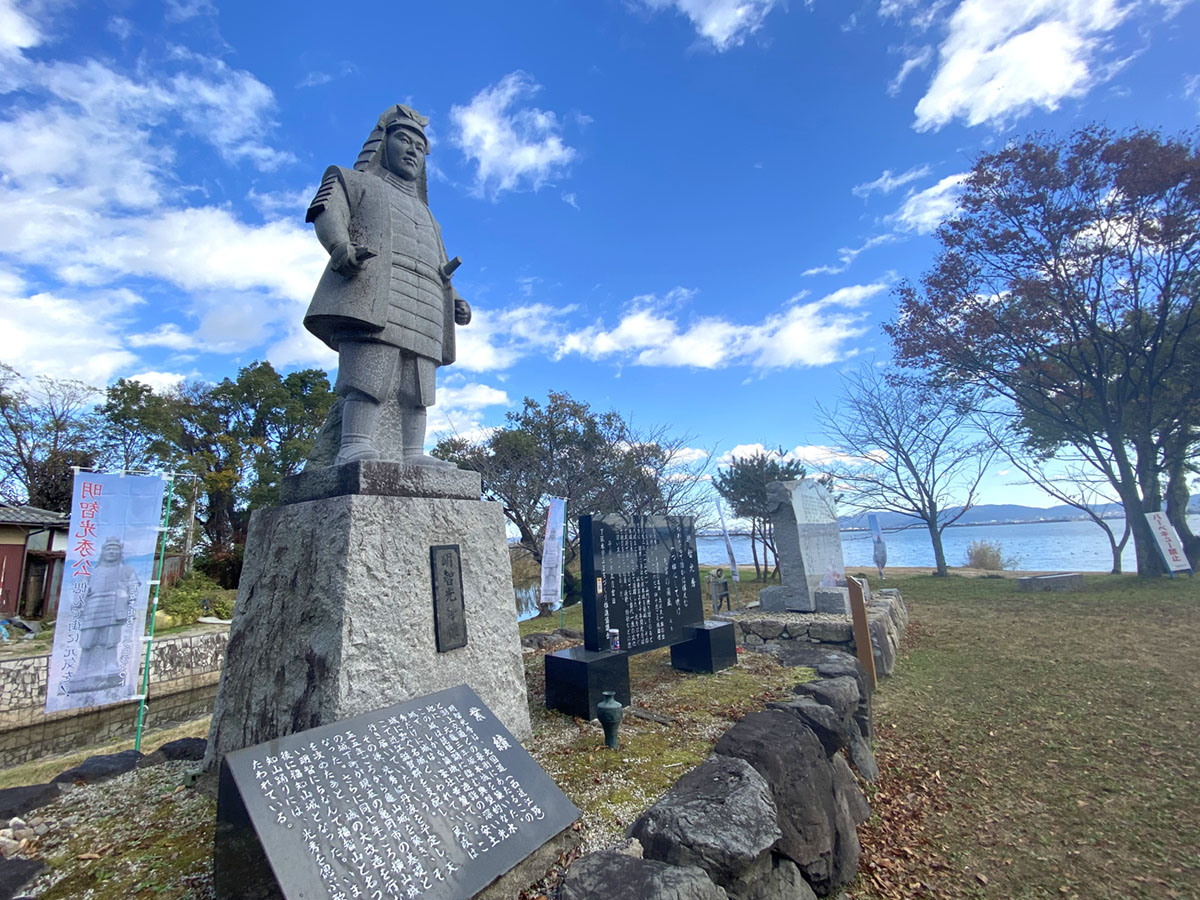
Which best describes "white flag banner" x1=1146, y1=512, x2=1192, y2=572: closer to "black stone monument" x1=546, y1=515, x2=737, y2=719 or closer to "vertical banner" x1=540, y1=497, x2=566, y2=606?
"black stone monument" x1=546, y1=515, x2=737, y2=719

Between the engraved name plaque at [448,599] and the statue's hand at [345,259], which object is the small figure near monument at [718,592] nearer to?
the engraved name plaque at [448,599]

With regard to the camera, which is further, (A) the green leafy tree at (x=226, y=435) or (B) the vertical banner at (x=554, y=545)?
(A) the green leafy tree at (x=226, y=435)

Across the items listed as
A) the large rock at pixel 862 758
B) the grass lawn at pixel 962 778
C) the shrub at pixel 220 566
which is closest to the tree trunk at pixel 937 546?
the grass lawn at pixel 962 778

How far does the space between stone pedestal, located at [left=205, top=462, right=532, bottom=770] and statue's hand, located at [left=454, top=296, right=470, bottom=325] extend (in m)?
1.36

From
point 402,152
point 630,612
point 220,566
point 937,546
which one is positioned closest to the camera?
point 402,152

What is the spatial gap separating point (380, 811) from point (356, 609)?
3.65 ft

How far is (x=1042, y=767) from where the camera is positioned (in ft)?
13.5

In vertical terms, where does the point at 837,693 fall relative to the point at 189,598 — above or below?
below

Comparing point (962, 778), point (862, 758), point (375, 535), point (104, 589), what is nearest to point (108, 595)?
point (104, 589)

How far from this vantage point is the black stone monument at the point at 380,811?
158 cm

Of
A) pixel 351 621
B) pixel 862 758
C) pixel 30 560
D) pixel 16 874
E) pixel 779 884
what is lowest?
pixel 862 758

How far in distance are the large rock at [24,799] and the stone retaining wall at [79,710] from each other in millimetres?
5313

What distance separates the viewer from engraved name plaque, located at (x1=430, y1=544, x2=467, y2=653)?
3.06 meters

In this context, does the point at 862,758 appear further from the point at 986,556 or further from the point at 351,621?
the point at 986,556
